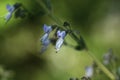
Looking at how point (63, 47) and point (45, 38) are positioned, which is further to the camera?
point (63, 47)

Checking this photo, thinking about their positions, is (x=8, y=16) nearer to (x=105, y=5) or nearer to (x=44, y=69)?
(x=44, y=69)

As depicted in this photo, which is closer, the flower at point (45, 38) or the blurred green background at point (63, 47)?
the flower at point (45, 38)

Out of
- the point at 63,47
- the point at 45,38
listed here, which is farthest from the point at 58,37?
the point at 63,47

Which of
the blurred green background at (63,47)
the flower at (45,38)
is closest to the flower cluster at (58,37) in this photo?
the flower at (45,38)

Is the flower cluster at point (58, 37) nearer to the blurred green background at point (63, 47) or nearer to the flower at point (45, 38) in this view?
the flower at point (45, 38)

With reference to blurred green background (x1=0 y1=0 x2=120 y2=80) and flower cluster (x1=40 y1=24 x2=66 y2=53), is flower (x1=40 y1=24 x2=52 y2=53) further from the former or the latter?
blurred green background (x1=0 y1=0 x2=120 y2=80)

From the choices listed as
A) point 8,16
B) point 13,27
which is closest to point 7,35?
point 13,27

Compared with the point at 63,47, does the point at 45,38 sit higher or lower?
lower

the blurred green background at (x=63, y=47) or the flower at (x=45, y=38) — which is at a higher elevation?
the blurred green background at (x=63, y=47)

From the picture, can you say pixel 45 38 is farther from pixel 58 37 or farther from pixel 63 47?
pixel 63 47
